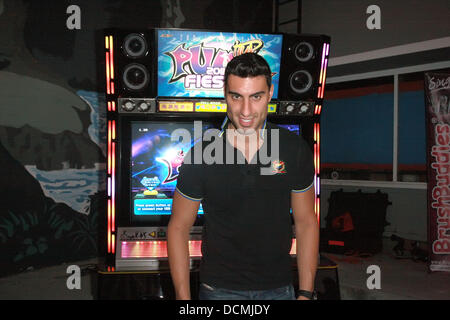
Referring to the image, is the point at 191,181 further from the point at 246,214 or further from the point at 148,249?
the point at 148,249

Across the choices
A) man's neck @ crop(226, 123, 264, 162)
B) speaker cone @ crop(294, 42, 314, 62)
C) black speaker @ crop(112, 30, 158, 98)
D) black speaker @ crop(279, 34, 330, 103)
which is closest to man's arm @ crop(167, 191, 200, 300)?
man's neck @ crop(226, 123, 264, 162)

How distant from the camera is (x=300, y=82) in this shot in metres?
2.70

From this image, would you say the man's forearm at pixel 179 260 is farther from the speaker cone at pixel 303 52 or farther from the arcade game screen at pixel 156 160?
the speaker cone at pixel 303 52

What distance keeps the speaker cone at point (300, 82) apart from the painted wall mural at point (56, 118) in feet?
8.56

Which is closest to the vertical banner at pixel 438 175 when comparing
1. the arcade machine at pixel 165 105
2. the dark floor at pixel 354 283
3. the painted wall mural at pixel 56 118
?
the dark floor at pixel 354 283

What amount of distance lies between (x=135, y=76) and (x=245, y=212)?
1.37 meters

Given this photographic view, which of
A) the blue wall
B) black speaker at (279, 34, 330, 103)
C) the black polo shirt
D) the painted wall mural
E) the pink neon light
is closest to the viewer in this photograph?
the black polo shirt

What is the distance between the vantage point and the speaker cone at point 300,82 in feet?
8.83

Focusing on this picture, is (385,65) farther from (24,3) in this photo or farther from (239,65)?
(239,65)

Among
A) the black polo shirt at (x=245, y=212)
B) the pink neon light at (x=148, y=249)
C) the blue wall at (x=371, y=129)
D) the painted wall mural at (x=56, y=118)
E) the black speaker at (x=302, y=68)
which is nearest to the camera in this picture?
the black polo shirt at (x=245, y=212)

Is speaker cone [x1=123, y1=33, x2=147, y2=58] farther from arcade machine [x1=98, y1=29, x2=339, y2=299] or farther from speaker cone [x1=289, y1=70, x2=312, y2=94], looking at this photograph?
speaker cone [x1=289, y1=70, x2=312, y2=94]

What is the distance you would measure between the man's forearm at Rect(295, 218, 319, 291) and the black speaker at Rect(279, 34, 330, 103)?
1273mm

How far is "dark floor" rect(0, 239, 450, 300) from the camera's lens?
3.92m

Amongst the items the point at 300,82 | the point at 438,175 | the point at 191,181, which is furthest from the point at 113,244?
the point at 438,175
